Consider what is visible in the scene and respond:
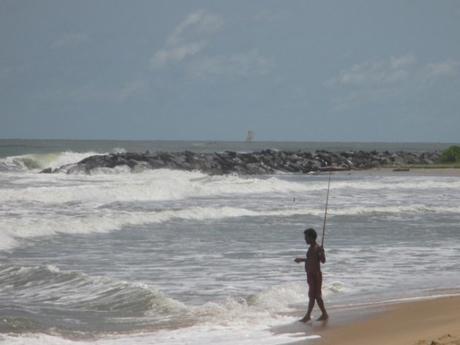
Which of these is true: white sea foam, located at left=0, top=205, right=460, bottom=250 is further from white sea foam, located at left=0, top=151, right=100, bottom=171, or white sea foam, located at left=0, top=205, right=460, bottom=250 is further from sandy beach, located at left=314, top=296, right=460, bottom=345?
white sea foam, located at left=0, top=151, right=100, bottom=171

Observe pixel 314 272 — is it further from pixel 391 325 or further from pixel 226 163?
pixel 226 163

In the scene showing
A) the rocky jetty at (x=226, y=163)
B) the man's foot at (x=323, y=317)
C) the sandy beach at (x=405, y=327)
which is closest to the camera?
the sandy beach at (x=405, y=327)

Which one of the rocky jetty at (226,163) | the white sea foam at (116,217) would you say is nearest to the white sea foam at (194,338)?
the white sea foam at (116,217)

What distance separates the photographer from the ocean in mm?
9516

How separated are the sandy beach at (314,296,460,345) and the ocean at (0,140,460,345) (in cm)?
45

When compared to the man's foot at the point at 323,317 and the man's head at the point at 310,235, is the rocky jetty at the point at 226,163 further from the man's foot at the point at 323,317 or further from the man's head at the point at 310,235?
the man's foot at the point at 323,317

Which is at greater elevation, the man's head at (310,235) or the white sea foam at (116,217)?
the man's head at (310,235)

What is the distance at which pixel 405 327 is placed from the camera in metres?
8.66

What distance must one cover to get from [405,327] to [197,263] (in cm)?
596

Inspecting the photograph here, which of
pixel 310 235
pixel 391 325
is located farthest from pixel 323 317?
pixel 310 235

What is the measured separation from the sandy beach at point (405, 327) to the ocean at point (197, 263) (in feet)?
1.49

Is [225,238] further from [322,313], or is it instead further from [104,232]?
[322,313]

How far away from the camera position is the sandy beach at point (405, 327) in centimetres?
774

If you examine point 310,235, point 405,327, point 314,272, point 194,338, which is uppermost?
point 310,235
